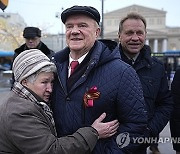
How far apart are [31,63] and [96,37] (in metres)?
0.58

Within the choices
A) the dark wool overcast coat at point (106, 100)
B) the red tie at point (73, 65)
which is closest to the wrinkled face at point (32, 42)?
the red tie at point (73, 65)

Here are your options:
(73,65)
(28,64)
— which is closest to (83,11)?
(73,65)

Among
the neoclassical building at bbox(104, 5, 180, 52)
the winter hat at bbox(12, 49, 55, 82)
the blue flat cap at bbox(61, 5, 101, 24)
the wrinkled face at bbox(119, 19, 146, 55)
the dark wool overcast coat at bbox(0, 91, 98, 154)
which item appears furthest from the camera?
the neoclassical building at bbox(104, 5, 180, 52)

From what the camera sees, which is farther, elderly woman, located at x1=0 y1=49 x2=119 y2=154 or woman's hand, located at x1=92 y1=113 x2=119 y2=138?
woman's hand, located at x1=92 y1=113 x2=119 y2=138

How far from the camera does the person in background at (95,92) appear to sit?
2023mm

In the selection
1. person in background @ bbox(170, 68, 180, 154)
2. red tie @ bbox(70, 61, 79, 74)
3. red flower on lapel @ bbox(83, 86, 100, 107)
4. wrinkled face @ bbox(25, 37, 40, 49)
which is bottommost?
person in background @ bbox(170, 68, 180, 154)

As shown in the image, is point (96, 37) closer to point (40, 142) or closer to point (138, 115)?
point (138, 115)

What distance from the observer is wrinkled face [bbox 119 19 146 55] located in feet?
8.91

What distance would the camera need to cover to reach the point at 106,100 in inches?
79.0

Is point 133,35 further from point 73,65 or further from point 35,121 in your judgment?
point 35,121

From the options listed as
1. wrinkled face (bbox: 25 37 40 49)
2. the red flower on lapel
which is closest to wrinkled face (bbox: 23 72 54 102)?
the red flower on lapel

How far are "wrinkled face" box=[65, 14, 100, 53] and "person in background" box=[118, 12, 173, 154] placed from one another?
0.66 metres

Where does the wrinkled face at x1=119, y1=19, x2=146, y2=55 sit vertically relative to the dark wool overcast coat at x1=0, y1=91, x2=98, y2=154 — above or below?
above

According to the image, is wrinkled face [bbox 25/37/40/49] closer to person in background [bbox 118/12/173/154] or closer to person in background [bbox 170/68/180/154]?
person in background [bbox 118/12/173/154]
